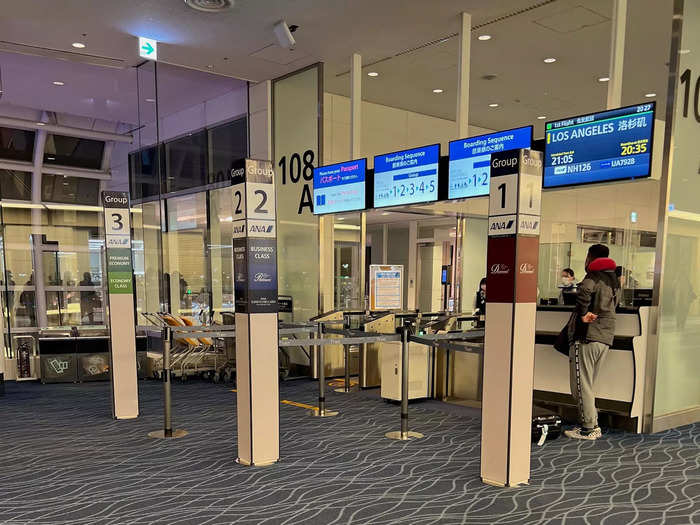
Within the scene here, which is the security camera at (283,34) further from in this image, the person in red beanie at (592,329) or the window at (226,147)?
the person in red beanie at (592,329)

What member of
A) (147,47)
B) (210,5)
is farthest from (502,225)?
(147,47)

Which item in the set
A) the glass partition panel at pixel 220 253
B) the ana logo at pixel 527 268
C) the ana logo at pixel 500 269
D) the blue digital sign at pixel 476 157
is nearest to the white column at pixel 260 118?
the glass partition panel at pixel 220 253

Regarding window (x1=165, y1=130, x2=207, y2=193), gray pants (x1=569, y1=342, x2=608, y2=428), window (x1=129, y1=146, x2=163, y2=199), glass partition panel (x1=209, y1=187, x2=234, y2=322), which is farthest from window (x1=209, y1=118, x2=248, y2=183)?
gray pants (x1=569, y1=342, x2=608, y2=428)

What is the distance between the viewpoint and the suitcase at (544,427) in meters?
4.83

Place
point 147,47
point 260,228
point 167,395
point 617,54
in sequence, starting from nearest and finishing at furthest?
1. point 260,228
2. point 167,395
3. point 617,54
4. point 147,47

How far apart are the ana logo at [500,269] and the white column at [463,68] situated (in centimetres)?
306

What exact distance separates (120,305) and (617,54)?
222 inches

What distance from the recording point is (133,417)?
589 centimetres

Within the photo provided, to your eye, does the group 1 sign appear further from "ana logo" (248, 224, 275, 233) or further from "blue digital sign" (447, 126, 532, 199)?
"blue digital sign" (447, 126, 532, 199)

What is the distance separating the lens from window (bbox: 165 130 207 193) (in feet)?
33.1

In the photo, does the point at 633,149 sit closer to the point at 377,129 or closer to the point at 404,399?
the point at 404,399

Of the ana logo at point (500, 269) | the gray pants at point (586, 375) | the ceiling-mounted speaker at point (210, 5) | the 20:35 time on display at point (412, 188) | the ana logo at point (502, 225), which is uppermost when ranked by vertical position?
the ceiling-mounted speaker at point (210, 5)

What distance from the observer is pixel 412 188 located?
654 cm

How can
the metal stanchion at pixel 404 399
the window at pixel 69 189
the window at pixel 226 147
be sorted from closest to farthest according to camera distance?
the metal stanchion at pixel 404 399
the window at pixel 226 147
the window at pixel 69 189
